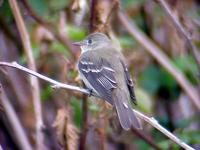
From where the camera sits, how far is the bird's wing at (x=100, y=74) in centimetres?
484

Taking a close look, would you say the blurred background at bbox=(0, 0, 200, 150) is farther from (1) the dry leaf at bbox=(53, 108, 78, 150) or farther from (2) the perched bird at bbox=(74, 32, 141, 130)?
(2) the perched bird at bbox=(74, 32, 141, 130)

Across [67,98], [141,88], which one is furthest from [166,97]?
[67,98]

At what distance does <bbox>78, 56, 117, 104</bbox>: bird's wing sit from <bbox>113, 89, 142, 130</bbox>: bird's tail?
0.24ft

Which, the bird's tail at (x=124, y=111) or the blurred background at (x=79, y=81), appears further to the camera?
the blurred background at (x=79, y=81)

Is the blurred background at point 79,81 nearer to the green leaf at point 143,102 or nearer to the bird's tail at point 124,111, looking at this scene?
the green leaf at point 143,102

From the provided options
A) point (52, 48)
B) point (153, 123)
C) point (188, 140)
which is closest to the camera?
point (153, 123)

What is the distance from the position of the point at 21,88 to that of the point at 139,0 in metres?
1.50

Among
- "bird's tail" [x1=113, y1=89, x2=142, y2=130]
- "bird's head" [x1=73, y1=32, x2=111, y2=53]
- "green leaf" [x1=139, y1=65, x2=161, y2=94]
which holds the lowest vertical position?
"bird's tail" [x1=113, y1=89, x2=142, y2=130]

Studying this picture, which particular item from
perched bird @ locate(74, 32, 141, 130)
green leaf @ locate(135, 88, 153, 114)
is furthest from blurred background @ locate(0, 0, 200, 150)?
perched bird @ locate(74, 32, 141, 130)

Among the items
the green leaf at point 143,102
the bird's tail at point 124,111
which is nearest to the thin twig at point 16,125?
the green leaf at point 143,102

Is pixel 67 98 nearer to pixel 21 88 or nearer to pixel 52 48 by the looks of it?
pixel 52 48

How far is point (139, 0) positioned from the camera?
630 centimetres

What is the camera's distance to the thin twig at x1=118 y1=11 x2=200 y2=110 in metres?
5.87

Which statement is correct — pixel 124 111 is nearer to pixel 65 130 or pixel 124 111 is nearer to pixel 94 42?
pixel 65 130
